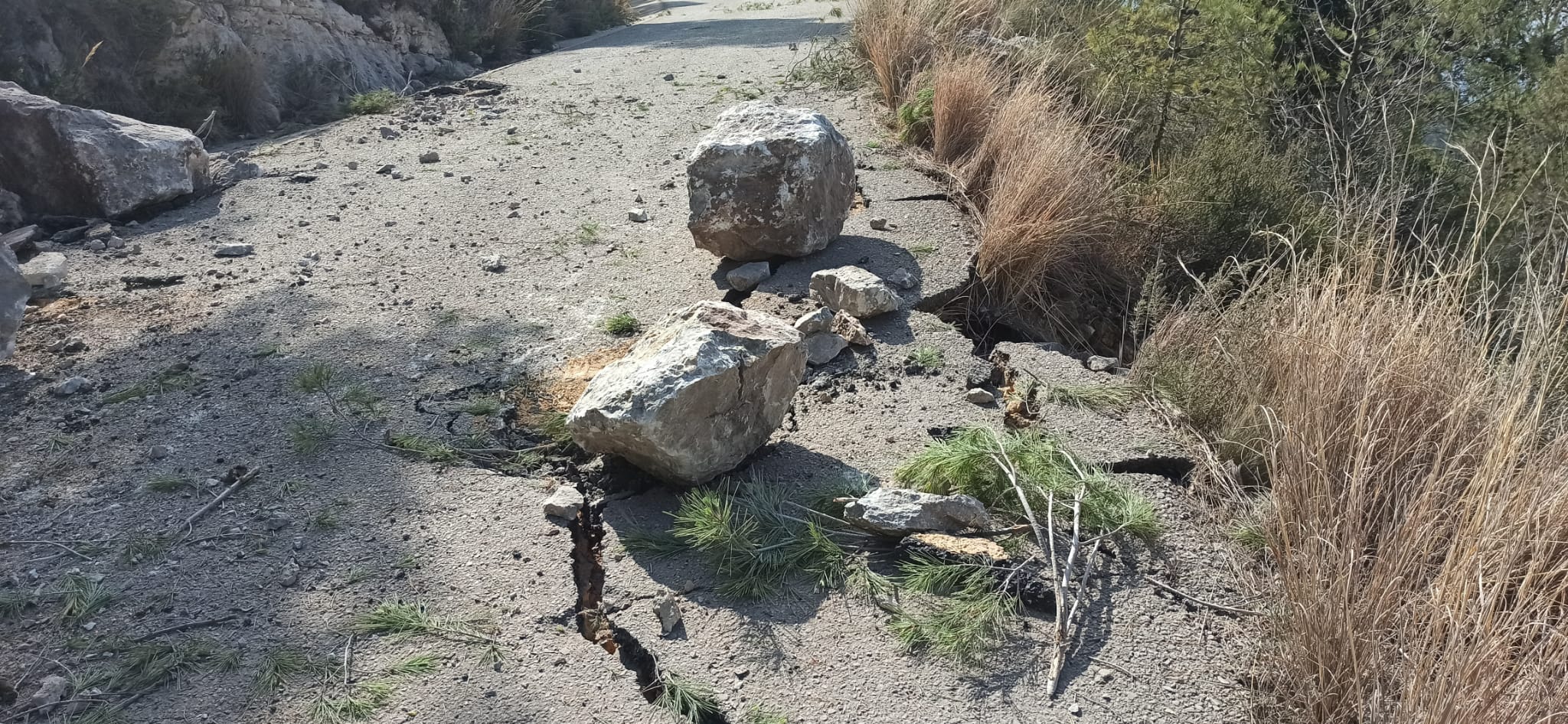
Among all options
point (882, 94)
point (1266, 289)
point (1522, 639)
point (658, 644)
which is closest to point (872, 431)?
point (658, 644)

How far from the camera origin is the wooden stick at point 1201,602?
269cm

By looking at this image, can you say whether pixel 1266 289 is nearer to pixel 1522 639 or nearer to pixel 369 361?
pixel 1522 639

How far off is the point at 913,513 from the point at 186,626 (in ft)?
6.21

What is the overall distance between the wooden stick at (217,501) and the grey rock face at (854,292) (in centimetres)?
221

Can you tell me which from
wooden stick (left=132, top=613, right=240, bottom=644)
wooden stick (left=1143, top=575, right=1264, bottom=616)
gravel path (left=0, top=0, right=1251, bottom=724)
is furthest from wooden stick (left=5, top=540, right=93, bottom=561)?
wooden stick (left=1143, top=575, right=1264, bottom=616)

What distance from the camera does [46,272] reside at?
15.2 feet

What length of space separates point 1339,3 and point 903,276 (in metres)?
5.57

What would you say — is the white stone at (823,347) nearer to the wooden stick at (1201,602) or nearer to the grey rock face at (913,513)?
the grey rock face at (913,513)

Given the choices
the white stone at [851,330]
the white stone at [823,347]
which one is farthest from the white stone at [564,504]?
the white stone at [851,330]

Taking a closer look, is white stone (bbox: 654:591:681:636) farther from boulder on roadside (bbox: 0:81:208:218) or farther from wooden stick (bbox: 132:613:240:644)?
boulder on roadside (bbox: 0:81:208:218)

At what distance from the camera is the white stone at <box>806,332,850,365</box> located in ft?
13.3

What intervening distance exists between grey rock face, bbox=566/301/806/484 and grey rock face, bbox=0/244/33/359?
2376 mm

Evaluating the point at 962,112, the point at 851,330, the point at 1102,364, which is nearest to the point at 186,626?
the point at 851,330

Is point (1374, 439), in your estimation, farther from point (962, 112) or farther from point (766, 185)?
point (962, 112)
